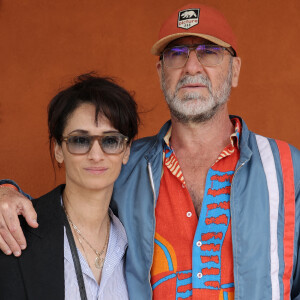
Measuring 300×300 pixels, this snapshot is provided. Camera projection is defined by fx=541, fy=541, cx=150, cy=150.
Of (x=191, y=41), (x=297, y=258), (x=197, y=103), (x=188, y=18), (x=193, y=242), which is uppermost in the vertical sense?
(x=188, y=18)

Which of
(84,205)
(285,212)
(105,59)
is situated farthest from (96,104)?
(105,59)

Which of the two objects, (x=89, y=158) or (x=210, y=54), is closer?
(x=89, y=158)

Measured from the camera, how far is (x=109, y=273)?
2.07m

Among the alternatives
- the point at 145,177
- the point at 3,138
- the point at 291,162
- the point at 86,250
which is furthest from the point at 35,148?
the point at 291,162

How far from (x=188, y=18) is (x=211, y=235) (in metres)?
1.01

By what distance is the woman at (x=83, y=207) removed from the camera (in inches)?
74.0

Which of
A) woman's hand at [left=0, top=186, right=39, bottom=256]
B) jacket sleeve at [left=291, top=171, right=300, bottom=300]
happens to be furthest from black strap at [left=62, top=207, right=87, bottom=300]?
jacket sleeve at [left=291, top=171, right=300, bottom=300]

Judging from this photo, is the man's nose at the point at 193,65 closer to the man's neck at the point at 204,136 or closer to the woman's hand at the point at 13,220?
the man's neck at the point at 204,136

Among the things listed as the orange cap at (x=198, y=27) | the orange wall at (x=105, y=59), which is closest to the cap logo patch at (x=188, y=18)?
the orange cap at (x=198, y=27)

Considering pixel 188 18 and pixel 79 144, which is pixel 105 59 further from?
pixel 79 144

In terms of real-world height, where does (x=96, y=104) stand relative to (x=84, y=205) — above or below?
above

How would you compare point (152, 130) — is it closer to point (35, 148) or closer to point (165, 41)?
point (35, 148)

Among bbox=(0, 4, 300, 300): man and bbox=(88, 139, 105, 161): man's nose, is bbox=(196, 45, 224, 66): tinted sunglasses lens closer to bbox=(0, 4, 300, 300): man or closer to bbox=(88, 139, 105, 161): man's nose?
bbox=(0, 4, 300, 300): man

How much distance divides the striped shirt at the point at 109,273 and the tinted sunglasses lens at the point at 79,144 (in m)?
0.32
